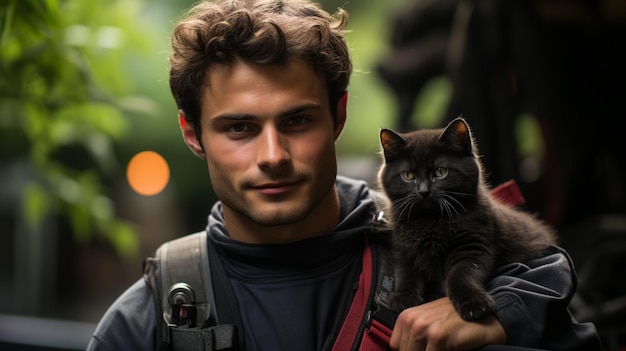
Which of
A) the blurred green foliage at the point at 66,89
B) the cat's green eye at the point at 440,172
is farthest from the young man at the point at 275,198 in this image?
the blurred green foliage at the point at 66,89

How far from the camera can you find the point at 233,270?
305 centimetres

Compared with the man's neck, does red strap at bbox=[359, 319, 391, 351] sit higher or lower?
lower

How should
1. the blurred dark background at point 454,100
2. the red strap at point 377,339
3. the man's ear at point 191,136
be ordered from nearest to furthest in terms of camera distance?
the red strap at point 377,339
the man's ear at point 191,136
the blurred dark background at point 454,100

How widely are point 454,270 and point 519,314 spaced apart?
272 millimetres

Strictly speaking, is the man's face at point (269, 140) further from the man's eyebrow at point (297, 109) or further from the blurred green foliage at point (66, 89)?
the blurred green foliage at point (66, 89)

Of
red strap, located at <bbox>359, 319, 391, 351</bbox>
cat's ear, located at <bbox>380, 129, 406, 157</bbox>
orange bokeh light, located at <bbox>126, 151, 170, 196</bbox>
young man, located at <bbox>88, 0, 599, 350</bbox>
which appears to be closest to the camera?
red strap, located at <bbox>359, 319, 391, 351</bbox>

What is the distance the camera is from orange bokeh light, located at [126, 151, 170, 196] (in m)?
9.94

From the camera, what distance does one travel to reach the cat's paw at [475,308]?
8.55 ft

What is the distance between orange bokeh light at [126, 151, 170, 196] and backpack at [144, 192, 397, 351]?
6966 millimetres

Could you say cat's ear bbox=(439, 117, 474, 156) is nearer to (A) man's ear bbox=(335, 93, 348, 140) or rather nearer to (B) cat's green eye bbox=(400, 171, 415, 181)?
(B) cat's green eye bbox=(400, 171, 415, 181)

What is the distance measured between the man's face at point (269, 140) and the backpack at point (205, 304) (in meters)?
0.26

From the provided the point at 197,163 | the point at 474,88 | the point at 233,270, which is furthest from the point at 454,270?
the point at 197,163

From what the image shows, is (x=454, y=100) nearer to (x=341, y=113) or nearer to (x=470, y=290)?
(x=341, y=113)

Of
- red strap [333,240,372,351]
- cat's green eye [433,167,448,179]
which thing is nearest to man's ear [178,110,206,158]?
red strap [333,240,372,351]
